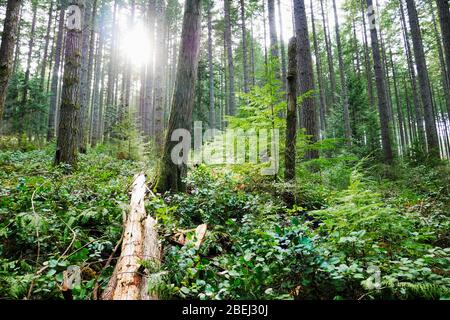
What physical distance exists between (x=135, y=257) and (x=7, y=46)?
543 cm

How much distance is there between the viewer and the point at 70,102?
6941 millimetres

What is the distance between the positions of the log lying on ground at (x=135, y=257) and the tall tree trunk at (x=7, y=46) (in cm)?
393

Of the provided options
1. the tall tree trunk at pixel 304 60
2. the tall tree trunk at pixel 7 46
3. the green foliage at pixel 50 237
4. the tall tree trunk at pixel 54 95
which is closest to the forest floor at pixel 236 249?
the green foliage at pixel 50 237

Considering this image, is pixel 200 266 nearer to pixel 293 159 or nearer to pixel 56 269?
pixel 56 269

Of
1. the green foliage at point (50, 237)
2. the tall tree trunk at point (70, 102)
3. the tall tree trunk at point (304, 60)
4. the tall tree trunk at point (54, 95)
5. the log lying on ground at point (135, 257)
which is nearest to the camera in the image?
the log lying on ground at point (135, 257)

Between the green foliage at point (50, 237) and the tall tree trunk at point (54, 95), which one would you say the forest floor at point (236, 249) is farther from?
the tall tree trunk at point (54, 95)

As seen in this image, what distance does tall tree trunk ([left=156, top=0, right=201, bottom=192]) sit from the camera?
5.23 meters

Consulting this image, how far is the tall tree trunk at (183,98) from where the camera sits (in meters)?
5.23

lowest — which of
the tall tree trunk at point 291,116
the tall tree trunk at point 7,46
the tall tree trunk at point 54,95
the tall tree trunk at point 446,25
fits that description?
the tall tree trunk at point 291,116

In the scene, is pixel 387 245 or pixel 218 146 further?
pixel 218 146

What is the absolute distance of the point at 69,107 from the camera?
22.8 ft

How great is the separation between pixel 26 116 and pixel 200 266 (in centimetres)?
1903
